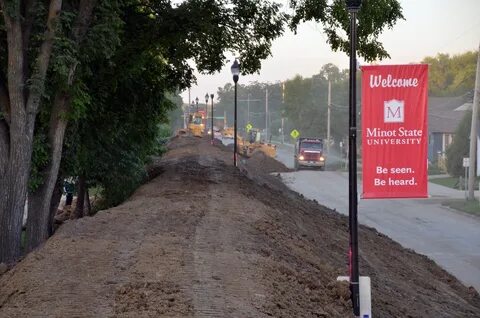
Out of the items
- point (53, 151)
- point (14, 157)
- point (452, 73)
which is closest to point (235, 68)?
point (53, 151)

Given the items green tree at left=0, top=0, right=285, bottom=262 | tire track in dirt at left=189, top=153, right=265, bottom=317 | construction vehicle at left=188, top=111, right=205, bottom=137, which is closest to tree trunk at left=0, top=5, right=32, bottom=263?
green tree at left=0, top=0, right=285, bottom=262

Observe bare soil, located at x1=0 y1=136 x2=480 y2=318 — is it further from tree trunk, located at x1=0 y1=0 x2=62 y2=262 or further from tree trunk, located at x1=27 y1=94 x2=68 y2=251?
tree trunk, located at x1=27 y1=94 x2=68 y2=251

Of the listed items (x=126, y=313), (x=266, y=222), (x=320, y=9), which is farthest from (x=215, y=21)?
(x=126, y=313)

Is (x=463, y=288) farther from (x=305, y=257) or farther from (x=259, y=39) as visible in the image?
(x=259, y=39)

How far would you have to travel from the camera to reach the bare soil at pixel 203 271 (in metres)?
6.51

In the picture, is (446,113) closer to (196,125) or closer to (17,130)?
(196,125)

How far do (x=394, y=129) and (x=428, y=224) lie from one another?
22.3 meters

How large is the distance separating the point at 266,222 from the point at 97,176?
8767mm

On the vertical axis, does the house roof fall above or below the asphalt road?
→ above

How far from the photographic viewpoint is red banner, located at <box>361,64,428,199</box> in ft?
26.1

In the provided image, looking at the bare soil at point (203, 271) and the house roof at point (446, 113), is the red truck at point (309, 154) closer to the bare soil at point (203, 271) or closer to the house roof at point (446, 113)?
the house roof at point (446, 113)

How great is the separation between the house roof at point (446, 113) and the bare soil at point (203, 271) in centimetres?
5332

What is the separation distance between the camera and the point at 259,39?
19953mm

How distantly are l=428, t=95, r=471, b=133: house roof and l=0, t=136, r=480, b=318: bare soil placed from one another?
175 feet
